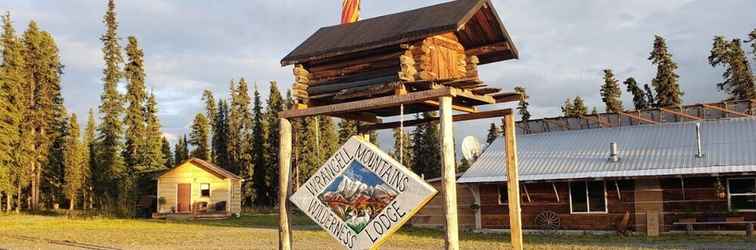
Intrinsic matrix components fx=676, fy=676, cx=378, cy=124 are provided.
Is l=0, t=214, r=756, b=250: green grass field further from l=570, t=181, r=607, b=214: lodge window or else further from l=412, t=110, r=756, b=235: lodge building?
l=570, t=181, r=607, b=214: lodge window

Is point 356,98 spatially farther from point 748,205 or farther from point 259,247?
point 748,205

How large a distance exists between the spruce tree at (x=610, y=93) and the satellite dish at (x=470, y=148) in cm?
2505

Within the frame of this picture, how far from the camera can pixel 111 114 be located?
50.9m

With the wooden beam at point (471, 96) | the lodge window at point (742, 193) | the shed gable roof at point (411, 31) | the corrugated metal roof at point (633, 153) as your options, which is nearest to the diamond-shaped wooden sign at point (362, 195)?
the wooden beam at point (471, 96)

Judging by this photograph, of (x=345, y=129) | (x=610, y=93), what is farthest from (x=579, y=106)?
(x=345, y=129)

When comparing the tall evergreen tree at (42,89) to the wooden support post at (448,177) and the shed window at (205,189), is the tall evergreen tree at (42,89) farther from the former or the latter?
the wooden support post at (448,177)

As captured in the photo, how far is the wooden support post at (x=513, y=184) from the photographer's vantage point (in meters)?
10.7

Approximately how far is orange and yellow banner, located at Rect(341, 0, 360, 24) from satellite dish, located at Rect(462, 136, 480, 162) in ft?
67.8

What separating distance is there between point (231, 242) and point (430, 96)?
42.6ft

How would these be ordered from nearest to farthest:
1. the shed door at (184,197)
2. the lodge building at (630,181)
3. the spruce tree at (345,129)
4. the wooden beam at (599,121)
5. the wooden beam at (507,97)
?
the wooden beam at (507,97)
the lodge building at (630,181)
the wooden beam at (599,121)
the shed door at (184,197)
the spruce tree at (345,129)

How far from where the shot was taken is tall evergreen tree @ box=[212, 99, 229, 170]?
71875mm

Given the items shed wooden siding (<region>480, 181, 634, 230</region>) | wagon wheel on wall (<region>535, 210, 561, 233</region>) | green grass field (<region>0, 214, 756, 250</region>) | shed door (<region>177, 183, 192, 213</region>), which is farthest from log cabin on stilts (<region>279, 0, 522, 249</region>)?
shed door (<region>177, 183, 192, 213</region>)

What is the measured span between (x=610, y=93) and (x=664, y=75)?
5.99m

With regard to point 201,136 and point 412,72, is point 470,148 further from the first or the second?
point 201,136
